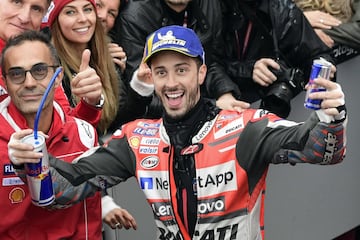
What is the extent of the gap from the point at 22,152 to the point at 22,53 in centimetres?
58

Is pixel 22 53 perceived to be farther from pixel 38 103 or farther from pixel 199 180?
pixel 199 180

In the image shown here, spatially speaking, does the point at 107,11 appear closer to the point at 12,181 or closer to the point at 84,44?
the point at 84,44

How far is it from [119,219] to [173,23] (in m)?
1.49

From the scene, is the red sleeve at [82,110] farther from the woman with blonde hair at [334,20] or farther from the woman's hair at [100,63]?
the woman with blonde hair at [334,20]

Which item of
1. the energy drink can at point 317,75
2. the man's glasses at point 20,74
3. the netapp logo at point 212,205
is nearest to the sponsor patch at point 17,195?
the man's glasses at point 20,74

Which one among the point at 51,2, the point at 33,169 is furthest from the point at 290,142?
the point at 51,2

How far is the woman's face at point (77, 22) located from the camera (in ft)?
17.7

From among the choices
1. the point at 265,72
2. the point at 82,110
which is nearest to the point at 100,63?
the point at 82,110

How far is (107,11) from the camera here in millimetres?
5941

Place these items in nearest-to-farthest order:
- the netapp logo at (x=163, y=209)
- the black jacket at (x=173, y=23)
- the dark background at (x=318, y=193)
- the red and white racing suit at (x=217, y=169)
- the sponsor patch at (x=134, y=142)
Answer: the red and white racing suit at (x=217, y=169) < the netapp logo at (x=163, y=209) < the sponsor patch at (x=134, y=142) < the black jacket at (x=173, y=23) < the dark background at (x=318, y=193)

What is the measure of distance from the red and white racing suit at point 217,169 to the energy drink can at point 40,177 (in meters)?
0.16

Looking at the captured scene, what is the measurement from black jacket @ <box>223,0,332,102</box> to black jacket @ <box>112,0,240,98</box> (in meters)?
0.09

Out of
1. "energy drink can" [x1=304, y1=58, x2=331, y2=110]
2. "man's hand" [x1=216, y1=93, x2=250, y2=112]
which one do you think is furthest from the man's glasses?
"man's hand" [x1=216, y1=93, x2=250, y2=112]

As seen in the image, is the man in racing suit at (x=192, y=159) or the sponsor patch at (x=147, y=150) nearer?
the man in racing suit at (x=192, y=159)
